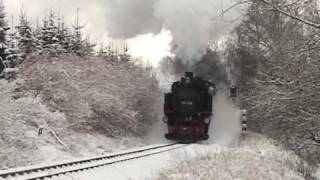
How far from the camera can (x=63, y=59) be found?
28.8m

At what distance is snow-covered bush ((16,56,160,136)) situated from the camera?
82.9ft

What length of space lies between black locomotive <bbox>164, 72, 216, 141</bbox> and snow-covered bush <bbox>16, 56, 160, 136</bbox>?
2.06 m

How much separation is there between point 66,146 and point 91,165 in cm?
542

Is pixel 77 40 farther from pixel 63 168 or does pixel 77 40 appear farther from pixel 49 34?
pixel 63 168

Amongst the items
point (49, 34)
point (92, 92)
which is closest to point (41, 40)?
point (49, 34)

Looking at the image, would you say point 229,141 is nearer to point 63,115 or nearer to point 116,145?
point 116,145

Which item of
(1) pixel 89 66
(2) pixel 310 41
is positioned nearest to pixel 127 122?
(1) pixel 89 66

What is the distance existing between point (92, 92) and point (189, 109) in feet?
16.3

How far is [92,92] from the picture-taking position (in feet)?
89.7

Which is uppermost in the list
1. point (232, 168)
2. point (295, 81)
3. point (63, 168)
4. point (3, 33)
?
point (3, 33)

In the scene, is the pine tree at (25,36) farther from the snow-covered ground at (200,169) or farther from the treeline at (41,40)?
the snow-covered ground at (200,169)

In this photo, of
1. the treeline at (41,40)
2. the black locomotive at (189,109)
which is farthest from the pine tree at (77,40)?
the black locomotive at (189,109)

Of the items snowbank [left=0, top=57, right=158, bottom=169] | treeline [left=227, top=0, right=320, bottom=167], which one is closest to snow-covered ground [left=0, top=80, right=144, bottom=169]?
snowbank [left=0, top=57, right=158, bottom=169]

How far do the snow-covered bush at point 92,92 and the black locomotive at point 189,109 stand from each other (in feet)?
6.75
